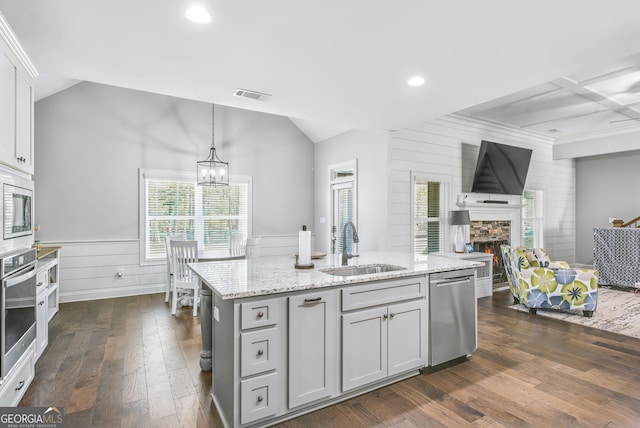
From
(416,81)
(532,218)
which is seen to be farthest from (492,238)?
(416,81)

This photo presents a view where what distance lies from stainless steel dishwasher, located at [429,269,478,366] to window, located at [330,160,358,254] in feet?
8.69

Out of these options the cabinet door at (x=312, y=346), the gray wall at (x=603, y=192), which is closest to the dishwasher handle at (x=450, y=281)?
the cabinet door at (x=312, y=346)

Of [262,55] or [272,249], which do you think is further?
[272,249]

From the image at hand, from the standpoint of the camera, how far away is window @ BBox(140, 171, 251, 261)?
5.72 meters

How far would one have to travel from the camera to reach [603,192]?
24.9 feet

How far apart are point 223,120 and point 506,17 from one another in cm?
504

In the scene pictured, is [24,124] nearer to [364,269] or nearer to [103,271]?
[364,269]

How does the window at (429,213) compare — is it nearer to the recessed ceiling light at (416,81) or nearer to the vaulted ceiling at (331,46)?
the vaulted ceiling at (331,46)

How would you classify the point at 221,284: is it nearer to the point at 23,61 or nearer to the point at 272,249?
the point at 23,61

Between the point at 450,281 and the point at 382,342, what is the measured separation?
33.8 inches

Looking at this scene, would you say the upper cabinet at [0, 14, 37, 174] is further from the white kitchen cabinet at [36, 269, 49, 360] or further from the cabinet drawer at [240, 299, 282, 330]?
the cabinet drawer at [240, 299, 282, 330]

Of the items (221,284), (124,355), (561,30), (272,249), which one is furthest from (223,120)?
(561,30)

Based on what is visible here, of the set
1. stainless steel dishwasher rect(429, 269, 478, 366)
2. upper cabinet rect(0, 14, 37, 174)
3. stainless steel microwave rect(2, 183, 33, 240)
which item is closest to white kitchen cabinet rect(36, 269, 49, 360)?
stainless steel microwave rect(2, 183, 33, 240)

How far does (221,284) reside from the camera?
2145mm
